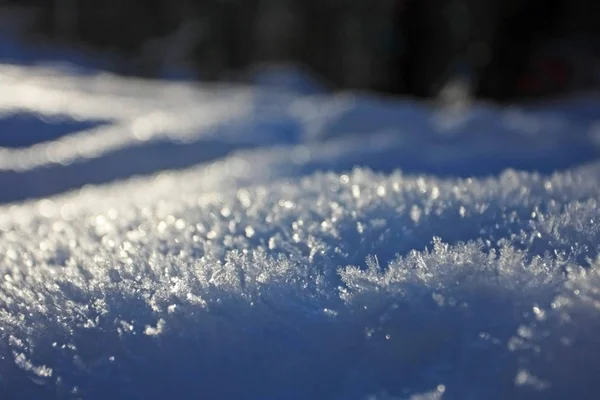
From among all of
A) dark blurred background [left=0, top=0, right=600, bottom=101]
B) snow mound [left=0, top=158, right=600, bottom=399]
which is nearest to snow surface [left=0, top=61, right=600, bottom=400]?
snow mound [left=0, top=158, right=600, bottom=399]

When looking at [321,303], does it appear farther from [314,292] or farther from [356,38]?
[356,38]

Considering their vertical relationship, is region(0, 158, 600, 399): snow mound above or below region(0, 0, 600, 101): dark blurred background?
below

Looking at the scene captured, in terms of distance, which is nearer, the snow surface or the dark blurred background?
the snow surface

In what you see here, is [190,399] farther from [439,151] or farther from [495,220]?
[439,151]

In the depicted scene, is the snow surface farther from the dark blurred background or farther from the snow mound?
the dark blurred background

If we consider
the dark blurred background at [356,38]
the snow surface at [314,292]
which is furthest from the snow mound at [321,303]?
the dark blurred background at [356,38]

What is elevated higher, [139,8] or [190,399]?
[139,8]

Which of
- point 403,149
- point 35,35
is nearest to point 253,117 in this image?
point 403,149
